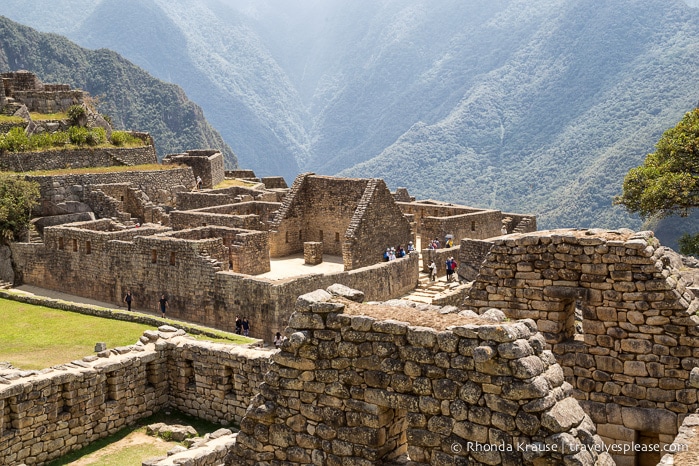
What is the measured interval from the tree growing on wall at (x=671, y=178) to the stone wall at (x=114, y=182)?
18.3 meters

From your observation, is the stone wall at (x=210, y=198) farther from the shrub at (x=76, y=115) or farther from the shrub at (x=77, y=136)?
the shrub at (x=76, y=115)

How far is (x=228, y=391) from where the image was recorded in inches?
499

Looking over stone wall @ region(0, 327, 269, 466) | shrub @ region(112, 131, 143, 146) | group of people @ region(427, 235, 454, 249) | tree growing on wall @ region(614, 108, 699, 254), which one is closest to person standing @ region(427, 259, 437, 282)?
group of people @ region(427, 235, 454, 249)

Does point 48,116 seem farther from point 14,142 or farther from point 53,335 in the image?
point 53,335

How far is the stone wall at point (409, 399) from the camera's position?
654cm

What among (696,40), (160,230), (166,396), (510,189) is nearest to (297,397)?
(166,396)

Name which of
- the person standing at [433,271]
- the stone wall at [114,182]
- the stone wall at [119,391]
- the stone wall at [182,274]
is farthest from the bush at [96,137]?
the stone wall at [119,391]

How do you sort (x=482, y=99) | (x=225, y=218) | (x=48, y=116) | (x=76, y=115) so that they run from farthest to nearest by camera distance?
(x=482, y=99)
(x=48, y=116)
(x=76, y=115)
(x=225, y=218)

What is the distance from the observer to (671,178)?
96.6ft

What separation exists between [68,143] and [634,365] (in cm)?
3237

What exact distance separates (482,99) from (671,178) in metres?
91.5

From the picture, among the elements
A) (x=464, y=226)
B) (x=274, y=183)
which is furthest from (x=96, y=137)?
(x=464, y=226)

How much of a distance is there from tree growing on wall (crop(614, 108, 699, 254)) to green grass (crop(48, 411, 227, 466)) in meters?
21.1

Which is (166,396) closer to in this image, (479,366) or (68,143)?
(479,366)
